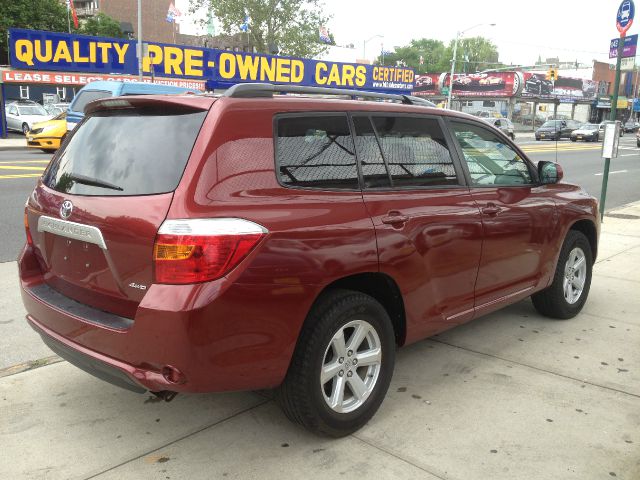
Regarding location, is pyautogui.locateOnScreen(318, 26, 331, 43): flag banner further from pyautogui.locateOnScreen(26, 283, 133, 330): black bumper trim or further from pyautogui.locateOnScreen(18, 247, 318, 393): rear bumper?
pyautogui.locateOnScreen(18, 247, 318, 393): rear bumper

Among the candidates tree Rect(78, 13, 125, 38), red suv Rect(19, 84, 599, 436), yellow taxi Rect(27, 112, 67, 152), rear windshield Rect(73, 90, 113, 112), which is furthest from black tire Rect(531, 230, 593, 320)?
tree Rect(78, 13, 125, 38)

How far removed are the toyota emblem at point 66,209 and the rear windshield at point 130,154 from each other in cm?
7

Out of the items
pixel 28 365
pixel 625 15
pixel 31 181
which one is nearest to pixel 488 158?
pixel 28 365

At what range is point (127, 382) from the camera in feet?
8.70

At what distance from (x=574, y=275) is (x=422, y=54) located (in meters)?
117

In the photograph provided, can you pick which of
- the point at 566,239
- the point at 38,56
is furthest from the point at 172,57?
the point at 566,239

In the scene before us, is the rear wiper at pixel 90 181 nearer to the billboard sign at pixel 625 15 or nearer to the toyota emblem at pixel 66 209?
the toyota emblem at pixel 66 209

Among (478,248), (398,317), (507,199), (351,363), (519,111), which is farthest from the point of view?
(519,111)

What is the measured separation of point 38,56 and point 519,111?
57878mm

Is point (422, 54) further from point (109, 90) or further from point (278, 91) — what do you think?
point (278, 91)

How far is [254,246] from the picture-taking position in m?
2.55

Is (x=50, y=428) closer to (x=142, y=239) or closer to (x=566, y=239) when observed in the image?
(x=142, y=239)

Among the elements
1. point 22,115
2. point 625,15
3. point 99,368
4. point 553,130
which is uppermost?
point 625,15

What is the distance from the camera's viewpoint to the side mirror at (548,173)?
15.0 feet
